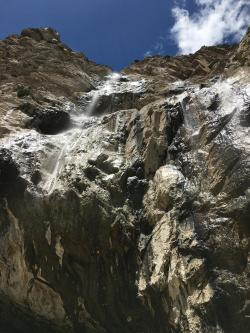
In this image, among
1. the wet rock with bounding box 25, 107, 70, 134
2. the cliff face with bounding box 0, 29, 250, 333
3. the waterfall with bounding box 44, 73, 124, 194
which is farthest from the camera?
the wet rock with bounding box 25, 107, 70, 134

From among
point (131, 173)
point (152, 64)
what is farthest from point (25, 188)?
point (152, 64)

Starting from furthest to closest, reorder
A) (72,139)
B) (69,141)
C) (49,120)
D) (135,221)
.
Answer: (49,120)
(72,139)
(69,141)
(135,221)

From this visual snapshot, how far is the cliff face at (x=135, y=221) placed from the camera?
45.0 ft

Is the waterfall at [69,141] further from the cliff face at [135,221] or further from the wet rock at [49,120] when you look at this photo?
the wet rock at [49,120]

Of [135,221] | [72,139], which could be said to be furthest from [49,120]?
[135,221]

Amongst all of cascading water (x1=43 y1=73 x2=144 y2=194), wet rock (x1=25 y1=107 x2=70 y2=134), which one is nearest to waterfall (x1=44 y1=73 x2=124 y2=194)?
cascading water (x1=43 y1=73 x2=144 y2=194)

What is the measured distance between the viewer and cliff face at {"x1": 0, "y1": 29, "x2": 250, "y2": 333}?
539 inches

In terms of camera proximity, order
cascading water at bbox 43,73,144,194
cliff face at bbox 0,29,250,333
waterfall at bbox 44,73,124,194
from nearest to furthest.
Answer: cliff face at bbox 0,29,250,333, waterfall at bbox 44,73,124,194, cascading water at bbox 43,73,144,194

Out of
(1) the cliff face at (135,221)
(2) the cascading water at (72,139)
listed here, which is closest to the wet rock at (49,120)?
(2) the cascading water at (72,139)

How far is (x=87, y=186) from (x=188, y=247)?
4596mm

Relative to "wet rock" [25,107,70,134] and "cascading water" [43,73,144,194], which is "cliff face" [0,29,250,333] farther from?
"wet rock" [25,107,70,134]

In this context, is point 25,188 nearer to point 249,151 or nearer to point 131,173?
point 131,173

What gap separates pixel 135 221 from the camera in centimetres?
1638

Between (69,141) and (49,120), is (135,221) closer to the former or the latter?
(69,141)
